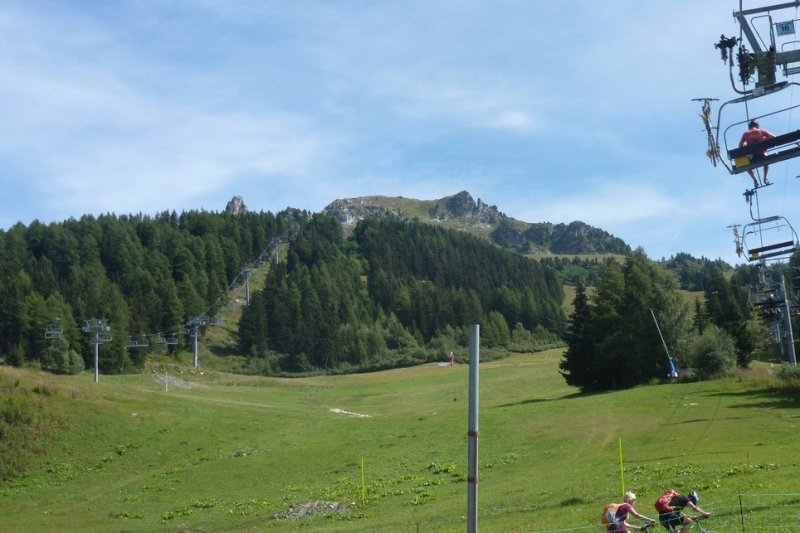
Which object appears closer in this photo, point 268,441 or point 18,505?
point 18,505

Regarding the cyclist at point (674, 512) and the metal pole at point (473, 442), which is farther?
the cyclist at point (674, 512)

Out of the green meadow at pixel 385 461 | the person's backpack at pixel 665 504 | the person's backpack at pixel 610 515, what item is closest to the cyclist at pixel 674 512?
the person's backpack at pixel 665 504

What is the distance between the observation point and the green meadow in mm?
34844

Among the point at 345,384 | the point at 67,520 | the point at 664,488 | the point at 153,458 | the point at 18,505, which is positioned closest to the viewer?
the point at 664,488

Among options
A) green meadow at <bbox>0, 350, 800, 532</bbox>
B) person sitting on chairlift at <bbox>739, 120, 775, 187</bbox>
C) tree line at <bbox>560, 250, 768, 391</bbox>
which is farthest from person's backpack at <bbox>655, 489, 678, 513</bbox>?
tree line at <bbox>560, 250, 768, 391</bbox>

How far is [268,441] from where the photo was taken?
64.7m

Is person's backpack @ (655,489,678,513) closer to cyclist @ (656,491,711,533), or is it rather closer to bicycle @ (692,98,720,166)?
cyclist @ (656,491,711,533)

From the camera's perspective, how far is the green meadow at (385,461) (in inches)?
1372

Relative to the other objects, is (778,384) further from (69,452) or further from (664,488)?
(69,452)

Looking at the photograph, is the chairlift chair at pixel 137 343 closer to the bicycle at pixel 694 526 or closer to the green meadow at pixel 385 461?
the green meadow at pixel 385 461

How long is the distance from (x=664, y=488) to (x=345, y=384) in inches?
4155

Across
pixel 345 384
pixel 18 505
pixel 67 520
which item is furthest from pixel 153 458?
pixel 345 384

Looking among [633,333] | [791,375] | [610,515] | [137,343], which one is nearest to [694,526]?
[610,515]

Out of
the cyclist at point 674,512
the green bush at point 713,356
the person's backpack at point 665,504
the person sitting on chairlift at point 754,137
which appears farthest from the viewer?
the green bush at point 713,356
